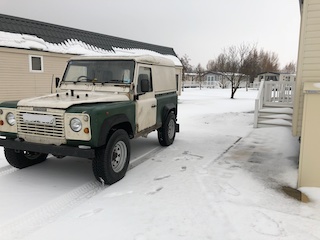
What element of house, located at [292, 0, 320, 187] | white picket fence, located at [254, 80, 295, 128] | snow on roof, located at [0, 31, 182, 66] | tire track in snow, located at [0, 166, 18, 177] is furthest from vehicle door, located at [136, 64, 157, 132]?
white picket fence, located at [254, 80, 295, 128]

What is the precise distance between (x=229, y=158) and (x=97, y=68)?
3.41 meters

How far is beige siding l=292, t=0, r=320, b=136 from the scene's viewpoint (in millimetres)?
5125

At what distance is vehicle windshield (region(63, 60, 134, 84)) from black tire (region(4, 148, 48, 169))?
1669mm

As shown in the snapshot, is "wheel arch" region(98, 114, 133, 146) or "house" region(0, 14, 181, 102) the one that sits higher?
"house" region(0, 14, 181, 102)

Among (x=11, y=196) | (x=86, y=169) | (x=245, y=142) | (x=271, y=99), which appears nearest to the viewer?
(x=11, y=196)

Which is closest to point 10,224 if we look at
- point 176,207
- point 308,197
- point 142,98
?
point 176,207

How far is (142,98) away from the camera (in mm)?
5488

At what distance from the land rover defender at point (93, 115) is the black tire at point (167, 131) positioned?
0.30m

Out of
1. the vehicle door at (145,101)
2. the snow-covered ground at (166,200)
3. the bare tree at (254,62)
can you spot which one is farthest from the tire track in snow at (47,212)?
the bare tree at (254,62)

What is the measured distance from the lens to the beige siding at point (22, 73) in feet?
A: 40.4

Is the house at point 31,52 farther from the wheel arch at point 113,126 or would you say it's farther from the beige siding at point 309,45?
the beige siding at point 309,45

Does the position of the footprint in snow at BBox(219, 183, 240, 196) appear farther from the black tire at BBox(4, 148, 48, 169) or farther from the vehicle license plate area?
the black tire at BBox(4, 148, 48, 169)

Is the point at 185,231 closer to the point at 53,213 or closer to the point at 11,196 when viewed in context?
the point at 53,213

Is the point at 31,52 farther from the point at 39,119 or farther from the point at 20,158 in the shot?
the point at 39,119
